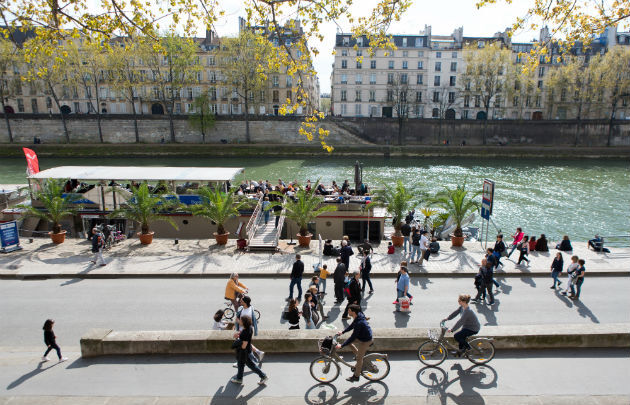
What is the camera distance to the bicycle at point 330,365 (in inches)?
278

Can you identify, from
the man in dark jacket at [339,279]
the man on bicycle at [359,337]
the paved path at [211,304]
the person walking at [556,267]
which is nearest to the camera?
the man on bicycle at [359,337]

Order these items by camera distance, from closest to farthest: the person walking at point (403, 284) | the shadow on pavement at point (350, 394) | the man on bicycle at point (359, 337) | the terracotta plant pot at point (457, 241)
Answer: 1. the shadow on pavement at point (350, 394)
2. the man on bicycle at point (359, 337)
3. the person walking at point (403, 284)
4. the terracotta plant pot at point (457, 241)

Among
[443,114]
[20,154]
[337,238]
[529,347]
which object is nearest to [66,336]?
[529,347]

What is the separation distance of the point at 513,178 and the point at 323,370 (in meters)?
43.6

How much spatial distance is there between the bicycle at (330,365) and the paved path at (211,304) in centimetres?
272

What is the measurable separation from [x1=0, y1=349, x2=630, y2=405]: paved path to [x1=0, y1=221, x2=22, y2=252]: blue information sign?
10054 mm

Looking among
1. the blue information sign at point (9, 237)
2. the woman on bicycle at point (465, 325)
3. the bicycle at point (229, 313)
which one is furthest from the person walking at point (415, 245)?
the blue information sign at point (9, 237)

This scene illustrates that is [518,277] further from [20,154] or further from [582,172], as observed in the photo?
[20,154]

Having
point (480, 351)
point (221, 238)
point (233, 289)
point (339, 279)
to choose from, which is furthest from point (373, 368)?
point (221, 238)

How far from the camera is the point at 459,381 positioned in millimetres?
7199

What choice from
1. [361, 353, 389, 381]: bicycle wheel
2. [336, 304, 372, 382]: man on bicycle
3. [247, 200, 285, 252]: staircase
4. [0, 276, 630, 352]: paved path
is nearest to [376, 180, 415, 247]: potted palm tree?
[0, 276, 630, 352]: paved path

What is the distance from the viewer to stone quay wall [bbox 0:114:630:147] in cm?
6431

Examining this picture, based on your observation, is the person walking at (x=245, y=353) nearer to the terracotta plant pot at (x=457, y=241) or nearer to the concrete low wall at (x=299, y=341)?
the concrete low wall at (x=299, y=341)

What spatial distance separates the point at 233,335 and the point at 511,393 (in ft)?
16.1
